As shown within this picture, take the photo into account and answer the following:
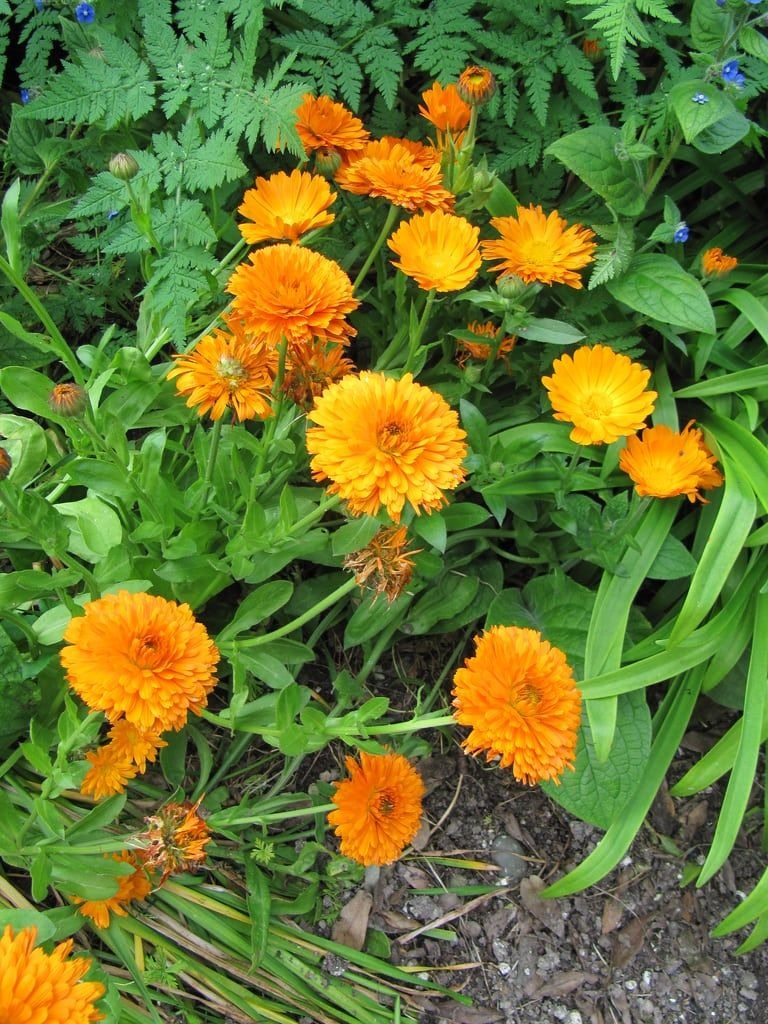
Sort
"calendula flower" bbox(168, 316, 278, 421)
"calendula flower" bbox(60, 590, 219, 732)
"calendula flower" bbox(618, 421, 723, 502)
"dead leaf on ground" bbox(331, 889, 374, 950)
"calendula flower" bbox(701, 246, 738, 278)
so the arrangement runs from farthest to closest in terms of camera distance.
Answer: "calendula flower" bbox(701, 246, 738, 278) < "dead leaf on ground" bbox(331, 889, 374, 950) < "calendula flower" bbox(618, 421, 723, 502) < "calendula flower" bbox(168, 316, 278, 421) < "calendula flower" bbox(60, 590, 219, 732)

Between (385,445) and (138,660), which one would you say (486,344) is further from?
(138,660)

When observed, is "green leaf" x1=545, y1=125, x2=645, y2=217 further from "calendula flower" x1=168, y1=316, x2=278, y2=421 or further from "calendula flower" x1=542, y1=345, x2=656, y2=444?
"calendula flower" x1=168, y1=316, x2=278, y2=421

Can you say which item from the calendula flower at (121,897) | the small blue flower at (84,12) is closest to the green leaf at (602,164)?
the small blue flower at (84,12)

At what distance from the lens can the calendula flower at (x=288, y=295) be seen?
1.16 metres

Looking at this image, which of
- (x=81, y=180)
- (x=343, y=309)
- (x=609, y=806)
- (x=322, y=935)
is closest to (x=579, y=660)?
(x=609, y=806)

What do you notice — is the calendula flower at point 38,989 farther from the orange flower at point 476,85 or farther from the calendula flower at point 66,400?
the orange flower at point 476,85

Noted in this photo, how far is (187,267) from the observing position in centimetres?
142

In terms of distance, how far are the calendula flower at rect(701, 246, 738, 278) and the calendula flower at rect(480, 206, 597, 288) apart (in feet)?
0.88

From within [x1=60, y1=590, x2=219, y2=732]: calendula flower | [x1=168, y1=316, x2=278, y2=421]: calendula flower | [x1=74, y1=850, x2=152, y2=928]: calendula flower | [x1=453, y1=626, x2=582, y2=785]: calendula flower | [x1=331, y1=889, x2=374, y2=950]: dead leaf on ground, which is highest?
[x1=168, y1=316, x2=278, y2=421]: calendula flower

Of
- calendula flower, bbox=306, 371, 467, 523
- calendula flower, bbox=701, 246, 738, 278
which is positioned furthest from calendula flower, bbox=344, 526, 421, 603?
calendula flower, bbox=701, 246, 738, 278

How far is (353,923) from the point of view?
154cm

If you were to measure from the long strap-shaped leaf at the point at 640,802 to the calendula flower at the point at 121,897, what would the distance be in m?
0.66

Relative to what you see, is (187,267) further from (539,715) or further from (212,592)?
(539,715)

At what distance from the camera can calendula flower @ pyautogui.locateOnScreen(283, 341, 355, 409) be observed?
4.26ft
